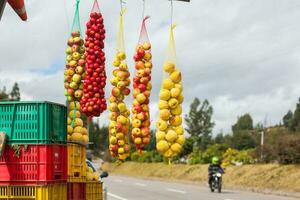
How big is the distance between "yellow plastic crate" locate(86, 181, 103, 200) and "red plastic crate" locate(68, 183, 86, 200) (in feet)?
0.32

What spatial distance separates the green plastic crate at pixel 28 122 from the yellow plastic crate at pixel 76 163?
74 centimetres

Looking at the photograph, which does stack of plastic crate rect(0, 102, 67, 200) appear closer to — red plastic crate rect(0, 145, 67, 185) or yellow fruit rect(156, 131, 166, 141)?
red plastic crate rect(0, 145, 67, 185)

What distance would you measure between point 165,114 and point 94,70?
145cm

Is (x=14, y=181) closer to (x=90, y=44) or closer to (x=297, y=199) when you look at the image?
(x=90, y=44)

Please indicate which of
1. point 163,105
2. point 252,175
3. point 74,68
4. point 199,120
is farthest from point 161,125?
point 199,120

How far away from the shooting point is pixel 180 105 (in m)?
6.74

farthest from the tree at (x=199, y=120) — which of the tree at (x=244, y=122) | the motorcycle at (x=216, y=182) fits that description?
the motorcycle at (x=216, y=182)

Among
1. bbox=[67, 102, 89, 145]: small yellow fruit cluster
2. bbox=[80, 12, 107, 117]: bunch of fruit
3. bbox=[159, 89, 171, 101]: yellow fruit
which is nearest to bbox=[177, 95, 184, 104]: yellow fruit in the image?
bbox=[159, 89, 171, 101]: yellow fruit

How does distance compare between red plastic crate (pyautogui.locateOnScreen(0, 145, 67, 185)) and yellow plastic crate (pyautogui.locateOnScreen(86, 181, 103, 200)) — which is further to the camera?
yellow plastic crate (pyautogui.locateOnScreen(86, 181, 103, 200))

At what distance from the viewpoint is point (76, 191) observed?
7367mm

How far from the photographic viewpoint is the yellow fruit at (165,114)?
664cm

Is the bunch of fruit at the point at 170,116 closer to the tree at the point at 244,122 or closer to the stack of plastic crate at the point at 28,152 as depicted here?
the stack of plastic crate at the point at 28,152

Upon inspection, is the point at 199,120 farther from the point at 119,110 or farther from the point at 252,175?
the point at 119,110

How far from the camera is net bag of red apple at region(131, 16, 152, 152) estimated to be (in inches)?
284
